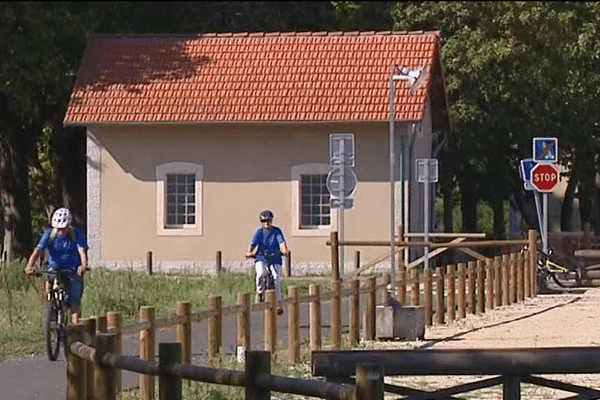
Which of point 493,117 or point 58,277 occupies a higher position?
point 493,117

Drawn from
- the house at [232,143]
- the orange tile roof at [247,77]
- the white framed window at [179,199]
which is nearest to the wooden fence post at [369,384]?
the orange tile roof at [247,77]

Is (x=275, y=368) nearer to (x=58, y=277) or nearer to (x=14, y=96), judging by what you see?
(x=58, y=277)

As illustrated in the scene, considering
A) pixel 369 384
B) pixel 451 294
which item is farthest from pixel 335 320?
pixel 369 384

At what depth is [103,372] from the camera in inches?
417

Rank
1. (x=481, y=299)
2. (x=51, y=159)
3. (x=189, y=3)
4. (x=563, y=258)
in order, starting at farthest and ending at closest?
(x=51, y=159)
(x=563, y=258)
(x=481, y=299)
(x=189, y=3)

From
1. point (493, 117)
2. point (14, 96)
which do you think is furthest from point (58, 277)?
point (493, 117)

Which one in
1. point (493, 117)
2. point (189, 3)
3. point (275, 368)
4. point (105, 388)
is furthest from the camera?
point (493, 117)

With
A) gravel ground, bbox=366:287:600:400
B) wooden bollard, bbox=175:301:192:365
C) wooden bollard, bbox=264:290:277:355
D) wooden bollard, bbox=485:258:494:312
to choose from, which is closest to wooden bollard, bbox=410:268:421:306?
gravel ground, bbox=366:287:600:400

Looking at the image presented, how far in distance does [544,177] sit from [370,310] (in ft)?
40.0

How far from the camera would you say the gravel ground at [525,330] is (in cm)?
2095

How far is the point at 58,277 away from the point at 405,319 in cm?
501

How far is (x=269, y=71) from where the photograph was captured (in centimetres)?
4053

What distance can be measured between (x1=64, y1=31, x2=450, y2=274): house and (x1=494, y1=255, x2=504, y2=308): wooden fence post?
11543 mm

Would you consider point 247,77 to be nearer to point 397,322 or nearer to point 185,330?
point 397,322
